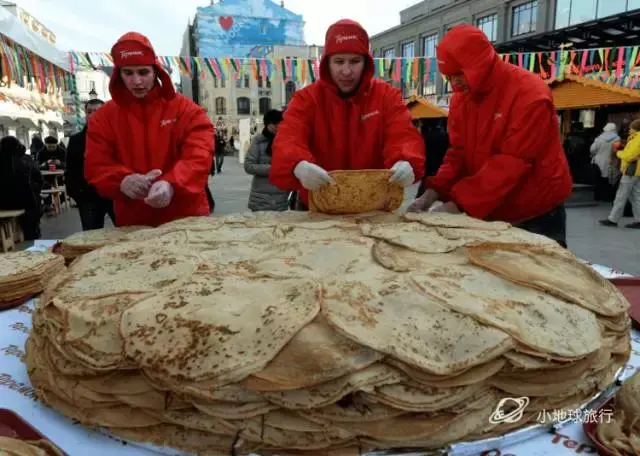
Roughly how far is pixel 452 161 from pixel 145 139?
1.52m

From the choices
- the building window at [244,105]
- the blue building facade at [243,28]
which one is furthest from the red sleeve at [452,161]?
the blue building facade at [243,28]

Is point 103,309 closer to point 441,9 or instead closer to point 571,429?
point 571,429

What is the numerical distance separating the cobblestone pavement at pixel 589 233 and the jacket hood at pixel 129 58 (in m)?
4.56

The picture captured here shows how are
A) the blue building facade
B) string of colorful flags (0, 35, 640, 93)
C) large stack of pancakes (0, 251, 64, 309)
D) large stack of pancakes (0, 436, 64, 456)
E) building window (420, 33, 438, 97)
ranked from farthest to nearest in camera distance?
the blue building facade, building window (420, 33, 438, 97), string of colorful flags (0, 35, 640, 93), large stack of pancakes (0, 251, 64, 309), large stack of pancakes (0, 436, 64, 456)

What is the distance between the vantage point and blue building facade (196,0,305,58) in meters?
48.4

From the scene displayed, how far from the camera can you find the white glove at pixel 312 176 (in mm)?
1990

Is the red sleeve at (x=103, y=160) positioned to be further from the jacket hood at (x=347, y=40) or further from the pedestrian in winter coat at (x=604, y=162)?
the pedestrian in winter coat at (x=604, y=162)

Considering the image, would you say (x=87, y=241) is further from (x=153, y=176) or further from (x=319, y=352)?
(x=319, y=352)

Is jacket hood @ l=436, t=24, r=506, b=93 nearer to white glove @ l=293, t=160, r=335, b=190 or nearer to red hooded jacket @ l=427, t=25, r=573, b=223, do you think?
red hooded jacket @ l=427, t=25, r=573, b=223

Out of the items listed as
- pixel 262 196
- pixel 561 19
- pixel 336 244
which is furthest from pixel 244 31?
pixel 336 244

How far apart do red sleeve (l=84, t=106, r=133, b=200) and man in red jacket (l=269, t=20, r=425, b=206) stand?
0.74 meters

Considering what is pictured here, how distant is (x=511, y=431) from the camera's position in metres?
1.17

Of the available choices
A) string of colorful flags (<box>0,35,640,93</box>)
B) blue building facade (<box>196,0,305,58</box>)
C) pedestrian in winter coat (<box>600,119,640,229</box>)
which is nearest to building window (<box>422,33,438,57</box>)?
string of colorful flags (<box>0,35,640,93</box>)

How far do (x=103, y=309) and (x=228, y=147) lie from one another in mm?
31765
